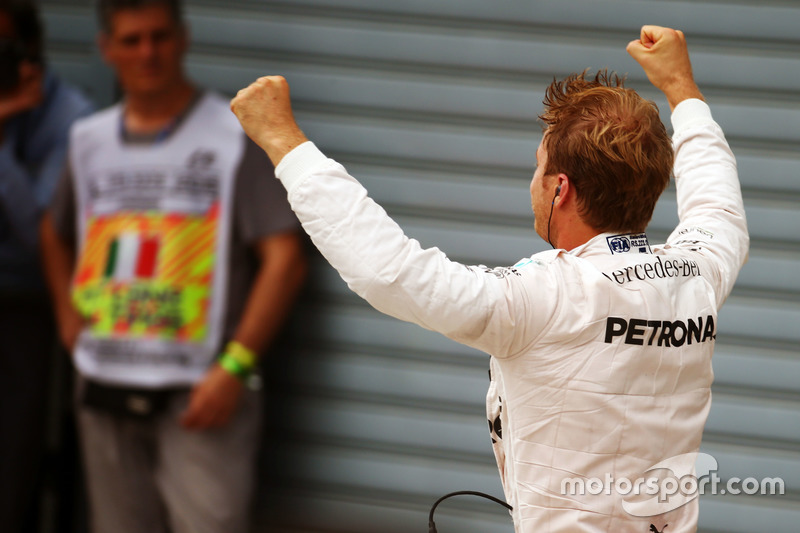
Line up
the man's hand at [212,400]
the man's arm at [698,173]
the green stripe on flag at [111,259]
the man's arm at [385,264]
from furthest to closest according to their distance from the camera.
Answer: the green stripe on flag at [111,259], the man's hand at [212,400], the man's arm at [698,173], the man's arm at [385,264]

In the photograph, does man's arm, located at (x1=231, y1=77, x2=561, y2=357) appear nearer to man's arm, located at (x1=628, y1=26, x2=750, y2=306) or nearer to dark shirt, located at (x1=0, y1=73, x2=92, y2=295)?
man's arm, located at (x1=628, y1=26, x2=750, y2=306)

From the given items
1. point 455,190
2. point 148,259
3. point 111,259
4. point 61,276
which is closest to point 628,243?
point 455,190

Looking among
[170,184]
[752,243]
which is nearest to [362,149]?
[170,184]

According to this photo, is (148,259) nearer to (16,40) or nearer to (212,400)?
(212,400)

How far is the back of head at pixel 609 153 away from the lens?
189 centimetres

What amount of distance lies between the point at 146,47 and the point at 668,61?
2.45 metres

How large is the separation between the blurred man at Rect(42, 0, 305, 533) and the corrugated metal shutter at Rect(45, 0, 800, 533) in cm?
46

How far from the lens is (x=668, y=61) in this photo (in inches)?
91.9

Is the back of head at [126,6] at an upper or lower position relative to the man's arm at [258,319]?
upper

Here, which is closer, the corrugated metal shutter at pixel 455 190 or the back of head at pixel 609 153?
the back of head at pixel 609 153

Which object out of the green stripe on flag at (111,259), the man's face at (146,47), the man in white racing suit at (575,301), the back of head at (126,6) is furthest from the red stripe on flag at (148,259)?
the man in white racing suit at (575,301)

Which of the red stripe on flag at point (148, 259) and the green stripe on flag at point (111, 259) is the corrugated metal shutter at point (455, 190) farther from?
the green stripe on flag at point (111, 259)

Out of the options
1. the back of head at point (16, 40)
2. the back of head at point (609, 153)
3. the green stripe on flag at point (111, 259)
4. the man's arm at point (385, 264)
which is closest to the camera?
the man's arm at point (385, 264)

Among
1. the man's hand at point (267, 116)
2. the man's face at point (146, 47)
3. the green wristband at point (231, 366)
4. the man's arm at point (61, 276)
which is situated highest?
the man's face at point (146, 47)
